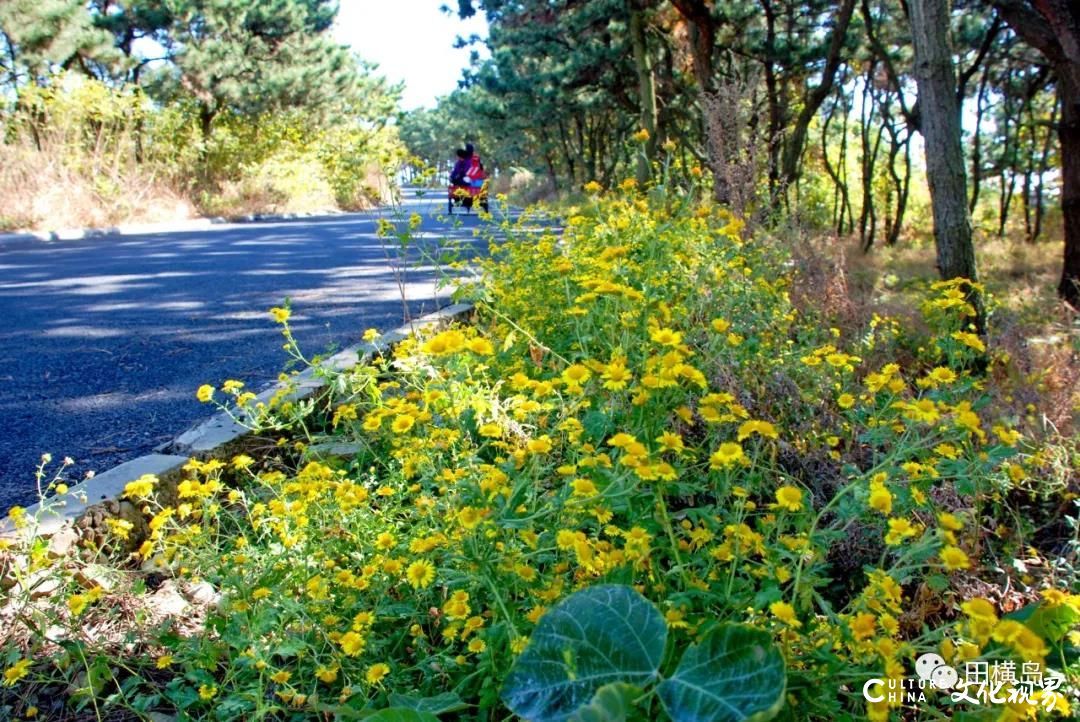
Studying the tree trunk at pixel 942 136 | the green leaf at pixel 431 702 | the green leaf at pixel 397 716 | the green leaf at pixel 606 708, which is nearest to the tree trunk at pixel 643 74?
the tree trunk at pixel 942 136

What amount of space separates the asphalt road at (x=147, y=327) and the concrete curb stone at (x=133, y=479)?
176mm

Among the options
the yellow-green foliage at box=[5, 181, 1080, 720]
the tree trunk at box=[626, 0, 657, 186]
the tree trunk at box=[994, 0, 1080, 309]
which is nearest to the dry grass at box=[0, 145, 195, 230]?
the tree trunk at box=[626, 0, 657, 186]

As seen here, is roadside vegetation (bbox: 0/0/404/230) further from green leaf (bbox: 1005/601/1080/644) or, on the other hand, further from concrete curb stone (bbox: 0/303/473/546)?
green leaf (bbox: 1005/601/1080/644)

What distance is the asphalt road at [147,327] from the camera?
9.45 feet

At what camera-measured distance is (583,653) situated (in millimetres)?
1188

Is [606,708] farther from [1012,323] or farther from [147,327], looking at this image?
[147,327]

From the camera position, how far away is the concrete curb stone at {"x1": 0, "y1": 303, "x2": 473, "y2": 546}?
207 cm

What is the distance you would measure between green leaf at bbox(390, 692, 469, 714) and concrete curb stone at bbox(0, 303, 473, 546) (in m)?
1.03

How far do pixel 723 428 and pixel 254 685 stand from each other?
1.36m

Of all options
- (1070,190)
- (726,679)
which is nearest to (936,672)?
(726,679)

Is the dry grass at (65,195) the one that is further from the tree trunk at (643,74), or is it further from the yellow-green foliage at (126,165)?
the tree trunk at (643,74)

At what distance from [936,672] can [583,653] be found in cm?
72

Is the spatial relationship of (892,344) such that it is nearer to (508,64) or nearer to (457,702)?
(457,702)

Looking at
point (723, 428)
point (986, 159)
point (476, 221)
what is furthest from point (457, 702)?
point (986, 159)
